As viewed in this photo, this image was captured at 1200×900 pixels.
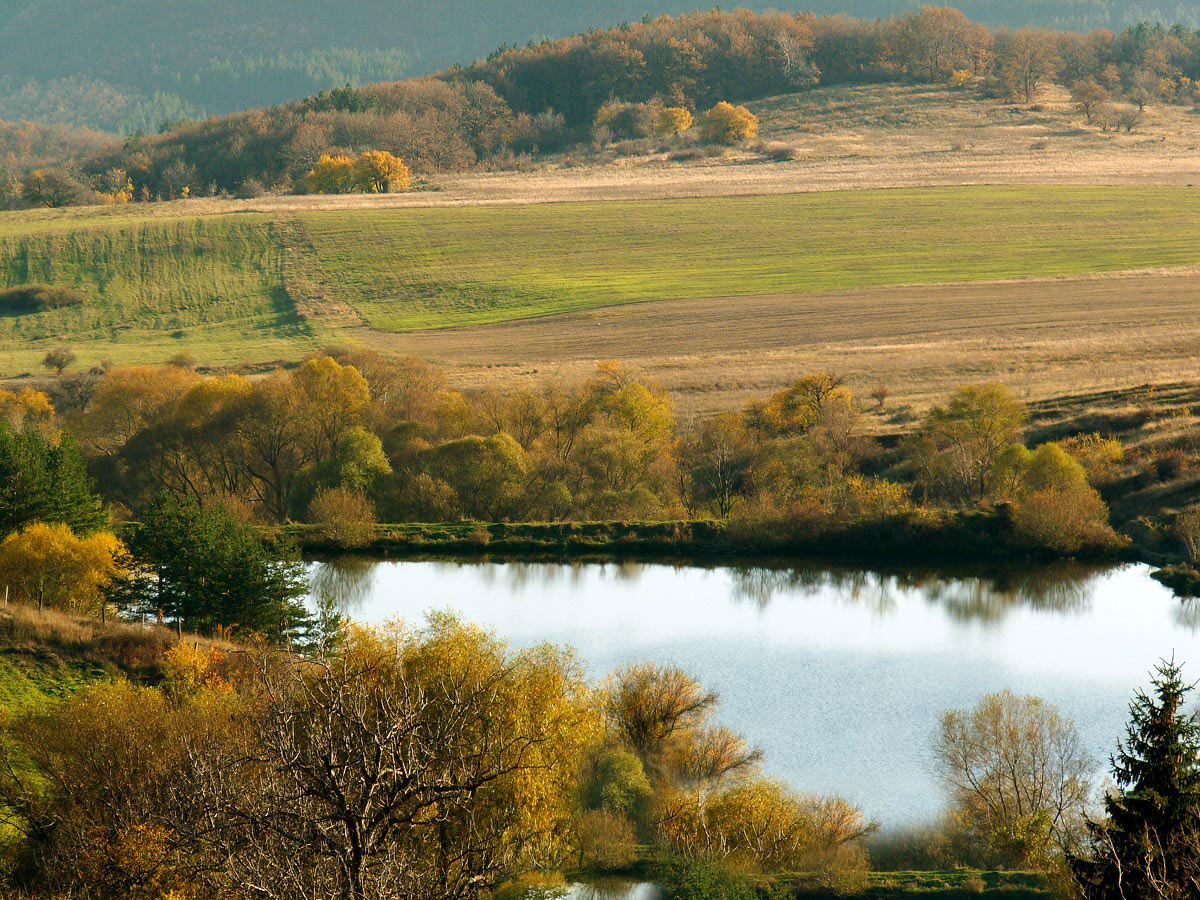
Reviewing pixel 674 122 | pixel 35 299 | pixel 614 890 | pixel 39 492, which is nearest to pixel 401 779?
pixel 614 890

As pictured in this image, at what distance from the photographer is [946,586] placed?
56.0 m

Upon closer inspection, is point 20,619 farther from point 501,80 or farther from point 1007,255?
point 501,80

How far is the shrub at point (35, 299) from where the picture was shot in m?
98.6

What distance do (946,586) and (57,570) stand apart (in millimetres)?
31424

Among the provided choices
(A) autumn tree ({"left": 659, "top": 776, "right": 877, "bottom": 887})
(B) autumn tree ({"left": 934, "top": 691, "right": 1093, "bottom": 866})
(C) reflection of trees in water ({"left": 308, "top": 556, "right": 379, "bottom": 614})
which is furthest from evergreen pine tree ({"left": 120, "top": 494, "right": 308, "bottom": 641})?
(B) autumn tree ({"left": 934, "top": 691, "right": 1093, "bottom": 866})

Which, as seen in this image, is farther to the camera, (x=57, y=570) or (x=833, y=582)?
(x=833, y=582)

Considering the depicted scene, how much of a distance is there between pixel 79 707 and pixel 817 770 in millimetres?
18147

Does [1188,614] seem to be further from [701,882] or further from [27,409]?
[27,409]

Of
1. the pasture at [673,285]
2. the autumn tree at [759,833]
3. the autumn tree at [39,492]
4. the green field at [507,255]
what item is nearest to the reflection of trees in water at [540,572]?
the autumn tree at [39,492]

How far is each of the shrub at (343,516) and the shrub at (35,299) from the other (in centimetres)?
4695

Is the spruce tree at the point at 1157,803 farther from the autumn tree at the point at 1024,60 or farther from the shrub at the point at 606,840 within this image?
the autumn tree at the point at 1024,60

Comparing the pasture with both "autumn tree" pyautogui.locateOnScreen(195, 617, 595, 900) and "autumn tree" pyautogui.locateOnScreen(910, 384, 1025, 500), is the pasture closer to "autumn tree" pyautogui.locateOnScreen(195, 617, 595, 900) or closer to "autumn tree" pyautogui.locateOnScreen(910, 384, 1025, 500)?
"autumn tree" pyautogui.locateOnScreen(910, 384, 1025, 500)

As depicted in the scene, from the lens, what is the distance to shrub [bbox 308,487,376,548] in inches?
2309

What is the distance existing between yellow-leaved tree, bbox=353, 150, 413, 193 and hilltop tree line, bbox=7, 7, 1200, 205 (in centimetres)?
538
